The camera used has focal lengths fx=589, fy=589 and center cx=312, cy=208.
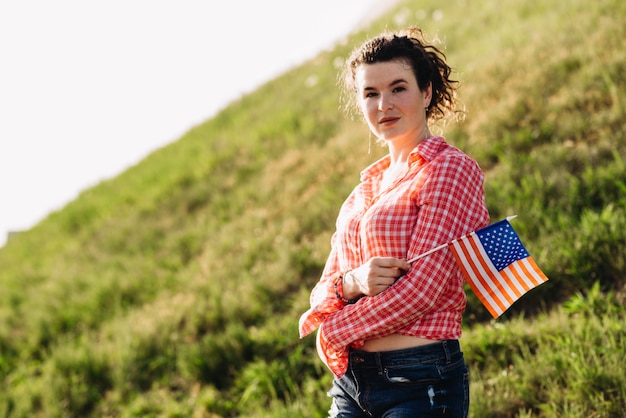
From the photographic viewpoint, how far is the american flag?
2.34 metres

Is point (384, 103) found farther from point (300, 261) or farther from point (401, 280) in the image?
point (300, 261)

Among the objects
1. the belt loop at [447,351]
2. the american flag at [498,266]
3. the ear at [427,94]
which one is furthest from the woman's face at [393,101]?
the belt loop at [447,351]

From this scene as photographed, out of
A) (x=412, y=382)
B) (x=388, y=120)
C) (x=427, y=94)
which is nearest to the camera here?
(x=412, y=382)

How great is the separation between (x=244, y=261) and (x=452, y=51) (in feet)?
18.6

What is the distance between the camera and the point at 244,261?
23.6 ft

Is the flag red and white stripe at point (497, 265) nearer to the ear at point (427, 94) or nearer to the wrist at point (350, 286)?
the wrist at point (350, 286)

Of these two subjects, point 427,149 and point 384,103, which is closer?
point 427,149

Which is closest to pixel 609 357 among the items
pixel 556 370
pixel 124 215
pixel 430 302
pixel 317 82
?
pixel 556 370

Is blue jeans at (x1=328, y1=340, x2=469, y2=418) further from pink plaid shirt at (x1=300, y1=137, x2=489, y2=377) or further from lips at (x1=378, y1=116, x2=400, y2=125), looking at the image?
lips at (x1=378, y1=116, x2=400, y2=125)

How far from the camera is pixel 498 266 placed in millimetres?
2432

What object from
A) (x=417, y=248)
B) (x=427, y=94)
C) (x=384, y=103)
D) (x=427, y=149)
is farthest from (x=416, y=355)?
(x=427, y=94)

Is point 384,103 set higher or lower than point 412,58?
lower

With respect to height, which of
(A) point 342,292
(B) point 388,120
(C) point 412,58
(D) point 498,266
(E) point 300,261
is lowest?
(E) point 300,261

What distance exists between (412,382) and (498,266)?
1.96ft
